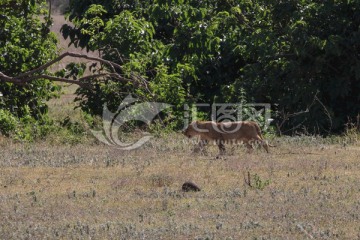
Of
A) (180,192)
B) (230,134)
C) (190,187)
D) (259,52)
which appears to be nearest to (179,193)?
(180,192)

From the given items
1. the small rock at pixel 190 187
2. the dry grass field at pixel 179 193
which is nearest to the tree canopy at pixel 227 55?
the dry grass field at pixel 179 193

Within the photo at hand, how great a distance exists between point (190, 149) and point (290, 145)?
56.7 inches

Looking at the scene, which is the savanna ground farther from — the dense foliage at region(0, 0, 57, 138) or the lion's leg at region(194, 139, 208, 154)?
the dense foliage at region(0, 0, 57, 138)

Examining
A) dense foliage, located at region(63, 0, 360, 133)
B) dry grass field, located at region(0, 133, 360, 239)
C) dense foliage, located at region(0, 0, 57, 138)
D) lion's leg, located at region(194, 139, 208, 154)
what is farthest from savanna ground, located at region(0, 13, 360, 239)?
dense foliage, located at region(0, 0, 57, 138)

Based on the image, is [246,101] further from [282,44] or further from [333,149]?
[333,149]

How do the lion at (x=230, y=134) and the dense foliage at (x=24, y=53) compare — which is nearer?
the lion at (x=230, y=134)

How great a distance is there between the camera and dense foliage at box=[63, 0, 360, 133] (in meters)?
15.3

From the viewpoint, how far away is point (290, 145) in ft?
43.3

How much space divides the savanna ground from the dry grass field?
1cm

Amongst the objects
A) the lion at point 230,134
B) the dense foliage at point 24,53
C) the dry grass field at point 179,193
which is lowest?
the dry grass field at point 179,193

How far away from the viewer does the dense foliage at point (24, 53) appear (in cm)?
1662

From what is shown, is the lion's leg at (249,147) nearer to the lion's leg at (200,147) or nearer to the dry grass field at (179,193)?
the dry grass field at (179,193)

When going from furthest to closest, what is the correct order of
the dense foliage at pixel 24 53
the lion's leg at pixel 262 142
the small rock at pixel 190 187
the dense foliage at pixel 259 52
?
the dense foliage at pixel 24 53 < the dense foliage at pixel 259 52 < the lion's leg at pixel 262 142 < the small rock at pixel 190 187

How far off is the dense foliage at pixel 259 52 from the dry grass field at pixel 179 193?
5.98 feet
